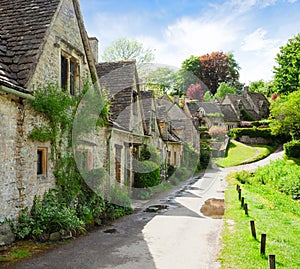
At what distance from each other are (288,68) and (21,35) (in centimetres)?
4947

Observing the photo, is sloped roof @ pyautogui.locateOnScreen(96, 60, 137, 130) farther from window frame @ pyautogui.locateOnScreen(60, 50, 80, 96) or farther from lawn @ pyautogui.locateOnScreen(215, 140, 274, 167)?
lawn @ pyautogui.locateOnScreen(215, 140, 274, 167)

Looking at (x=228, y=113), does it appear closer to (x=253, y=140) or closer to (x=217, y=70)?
(x=253, y=140)

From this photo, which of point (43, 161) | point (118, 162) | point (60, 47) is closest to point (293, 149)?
point (118, 162)

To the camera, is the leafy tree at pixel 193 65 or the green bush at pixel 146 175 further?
the leafy tree at pixel 193 65

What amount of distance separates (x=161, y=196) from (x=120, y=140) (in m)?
4.73

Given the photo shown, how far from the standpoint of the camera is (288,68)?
50969 millimetres

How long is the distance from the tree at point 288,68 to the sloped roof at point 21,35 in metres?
46.7

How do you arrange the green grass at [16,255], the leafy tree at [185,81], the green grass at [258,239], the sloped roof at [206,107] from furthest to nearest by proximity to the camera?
the leafy tree at [185,81] < the sloped roof at [206,107] < the green grass at [258,239] < the green grass at [16,255]

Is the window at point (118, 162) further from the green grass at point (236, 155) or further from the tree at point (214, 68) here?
the tree at point (214, 68)

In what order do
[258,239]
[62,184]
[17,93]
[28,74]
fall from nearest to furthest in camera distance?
1. [17,93]
2. [28,74]
3. [258,239]
4. [62,184]

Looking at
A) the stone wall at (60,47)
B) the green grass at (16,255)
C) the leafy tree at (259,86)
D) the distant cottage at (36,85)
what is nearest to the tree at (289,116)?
the distant cottage at (36,85)

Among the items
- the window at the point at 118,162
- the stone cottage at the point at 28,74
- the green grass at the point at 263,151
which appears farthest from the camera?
the green grass at the point at 263,151

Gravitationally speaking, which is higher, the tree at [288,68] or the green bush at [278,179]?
the tree at [288,68]

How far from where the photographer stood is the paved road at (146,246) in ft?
24.1
